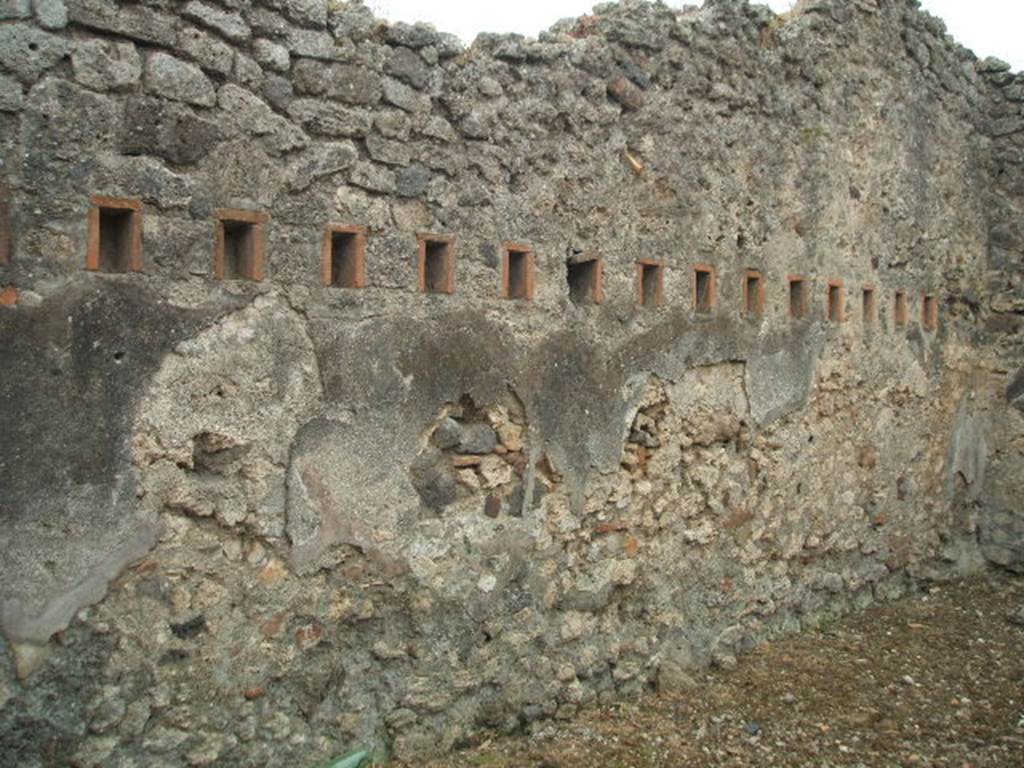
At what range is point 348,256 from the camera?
11.1ft

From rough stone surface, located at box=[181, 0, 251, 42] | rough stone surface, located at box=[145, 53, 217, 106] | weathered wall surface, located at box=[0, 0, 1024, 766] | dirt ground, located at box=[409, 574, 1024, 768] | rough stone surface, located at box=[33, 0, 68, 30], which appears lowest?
dirt ground, located at box=[409, 574, 1024, 768]

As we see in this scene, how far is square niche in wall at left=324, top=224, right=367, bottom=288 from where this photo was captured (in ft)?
11.0

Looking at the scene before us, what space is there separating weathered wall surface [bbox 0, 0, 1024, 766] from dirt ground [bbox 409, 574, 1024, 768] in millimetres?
155

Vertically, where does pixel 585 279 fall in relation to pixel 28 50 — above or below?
below

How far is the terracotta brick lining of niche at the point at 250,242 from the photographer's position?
3.09m

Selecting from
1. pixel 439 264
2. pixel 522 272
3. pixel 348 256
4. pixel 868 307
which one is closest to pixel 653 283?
pixel 522 272

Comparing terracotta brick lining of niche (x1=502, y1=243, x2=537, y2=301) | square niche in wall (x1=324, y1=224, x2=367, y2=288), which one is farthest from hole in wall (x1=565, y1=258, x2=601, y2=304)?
square niche in wall (x1=324, y1=224, x2=367, y2=288)

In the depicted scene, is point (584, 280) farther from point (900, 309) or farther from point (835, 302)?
point (900, 309)

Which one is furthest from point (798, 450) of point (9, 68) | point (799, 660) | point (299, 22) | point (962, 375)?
point (9, 68)

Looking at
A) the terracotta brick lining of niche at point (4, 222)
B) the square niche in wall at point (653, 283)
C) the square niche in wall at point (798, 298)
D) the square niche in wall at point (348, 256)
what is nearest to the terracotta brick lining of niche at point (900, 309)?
the square niche in wall at point (798, 298)

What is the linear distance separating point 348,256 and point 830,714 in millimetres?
2664

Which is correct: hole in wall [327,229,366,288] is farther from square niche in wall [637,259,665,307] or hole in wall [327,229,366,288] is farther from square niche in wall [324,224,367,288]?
square niche in wall [637,259,665,307]

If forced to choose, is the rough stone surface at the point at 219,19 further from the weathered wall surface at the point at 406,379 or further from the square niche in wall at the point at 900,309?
the square niche in wall at the point at 900,309

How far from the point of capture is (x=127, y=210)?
290 centimetres
